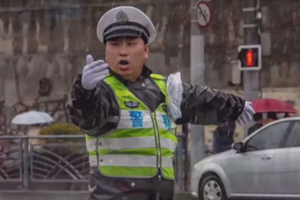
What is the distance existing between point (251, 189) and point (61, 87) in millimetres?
13183

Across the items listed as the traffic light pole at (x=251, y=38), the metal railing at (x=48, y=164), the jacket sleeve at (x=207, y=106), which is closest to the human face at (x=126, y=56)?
the jacket sleeve at (x=207, y=106)

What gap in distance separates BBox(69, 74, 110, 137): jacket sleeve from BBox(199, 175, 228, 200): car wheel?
10273mm

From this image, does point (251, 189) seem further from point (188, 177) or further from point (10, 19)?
point (10, 19)

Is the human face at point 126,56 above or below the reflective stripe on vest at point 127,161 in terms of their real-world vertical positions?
above

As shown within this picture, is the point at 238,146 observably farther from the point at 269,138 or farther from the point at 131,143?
the point at 131,143

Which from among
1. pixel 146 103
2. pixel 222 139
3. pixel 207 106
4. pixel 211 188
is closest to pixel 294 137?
pixel 211 188

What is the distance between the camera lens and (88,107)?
398 centimetres

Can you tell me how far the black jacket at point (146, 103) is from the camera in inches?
157

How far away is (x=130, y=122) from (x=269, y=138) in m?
9.69

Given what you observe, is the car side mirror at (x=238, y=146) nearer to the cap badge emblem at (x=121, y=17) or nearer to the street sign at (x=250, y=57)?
the street sign at (x=250, y=57)

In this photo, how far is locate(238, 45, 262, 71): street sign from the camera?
53.0ft

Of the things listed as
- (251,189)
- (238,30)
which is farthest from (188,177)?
(238,30)

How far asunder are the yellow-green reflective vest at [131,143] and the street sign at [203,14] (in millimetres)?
11859

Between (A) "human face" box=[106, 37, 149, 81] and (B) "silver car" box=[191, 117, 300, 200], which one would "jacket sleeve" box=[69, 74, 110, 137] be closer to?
(A) "human face" box=[106, 37, 149, 81]
